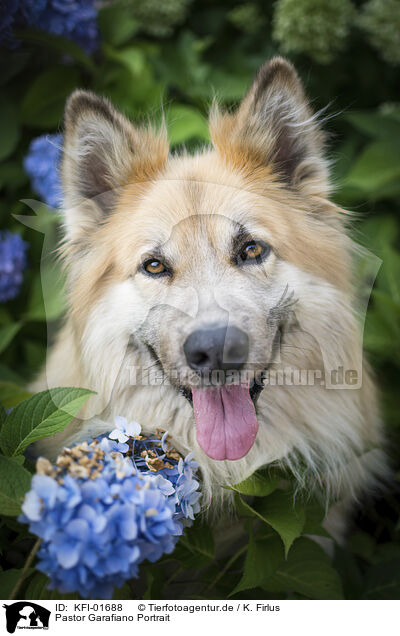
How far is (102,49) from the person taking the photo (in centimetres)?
278

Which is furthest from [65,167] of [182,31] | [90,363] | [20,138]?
[182,31]

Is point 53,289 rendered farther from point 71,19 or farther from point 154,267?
point 71,19

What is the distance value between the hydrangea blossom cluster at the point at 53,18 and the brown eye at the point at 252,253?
156 centimetres

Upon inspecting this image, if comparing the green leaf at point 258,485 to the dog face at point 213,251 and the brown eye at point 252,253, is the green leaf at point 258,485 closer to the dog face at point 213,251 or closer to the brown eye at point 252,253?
the dog face at point 213,251

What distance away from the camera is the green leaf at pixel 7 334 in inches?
92.2

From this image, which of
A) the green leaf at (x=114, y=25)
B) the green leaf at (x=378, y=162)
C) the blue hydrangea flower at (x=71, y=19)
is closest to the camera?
the blue hydrangea flower at (x=71, y=19)

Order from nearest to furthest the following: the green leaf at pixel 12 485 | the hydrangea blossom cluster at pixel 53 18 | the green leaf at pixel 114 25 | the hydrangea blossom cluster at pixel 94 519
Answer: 1. the hydrangea blossom cluster at pixel 94 519
2. the green leaf at pixel 12 485
3. the hydrangea blossom cluster at pixel 53 18
4. the green leaf at pixel 114 25

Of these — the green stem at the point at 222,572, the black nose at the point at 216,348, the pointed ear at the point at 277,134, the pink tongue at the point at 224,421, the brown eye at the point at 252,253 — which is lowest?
the green stem at the point at 222,572

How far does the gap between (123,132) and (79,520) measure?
123cm

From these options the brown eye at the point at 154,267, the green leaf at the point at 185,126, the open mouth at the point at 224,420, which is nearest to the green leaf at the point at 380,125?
the green leaf at the point at 185,126

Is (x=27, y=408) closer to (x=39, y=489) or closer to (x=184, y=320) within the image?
(x=39, y=489)

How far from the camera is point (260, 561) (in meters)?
1.55

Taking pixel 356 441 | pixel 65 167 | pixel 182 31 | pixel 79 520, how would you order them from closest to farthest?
1. pixel 79 520
2. pixel 65 167
3. pixel 356 441
4. pixel 182 31

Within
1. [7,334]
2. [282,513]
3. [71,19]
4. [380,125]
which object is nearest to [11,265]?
[7,334]
